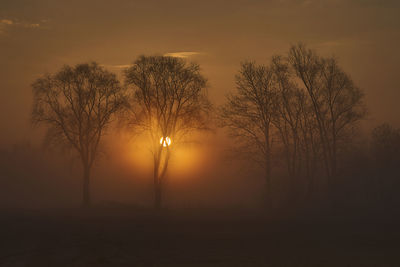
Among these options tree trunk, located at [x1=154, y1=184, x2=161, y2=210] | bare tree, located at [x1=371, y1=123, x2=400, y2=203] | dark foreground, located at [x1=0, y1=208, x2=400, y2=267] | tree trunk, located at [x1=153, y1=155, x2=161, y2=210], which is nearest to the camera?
dark foreground, located at [x1=0, y1=208, x2=400, y2=267]

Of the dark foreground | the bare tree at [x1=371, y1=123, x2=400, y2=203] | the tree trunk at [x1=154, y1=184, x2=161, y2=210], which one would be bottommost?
the dark foreground

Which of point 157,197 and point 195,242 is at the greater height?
point 157,197

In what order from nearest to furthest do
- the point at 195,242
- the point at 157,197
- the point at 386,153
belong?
the point at 195,242
the point at 157,197
the point at 386,153

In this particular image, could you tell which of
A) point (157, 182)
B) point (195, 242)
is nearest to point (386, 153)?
point (157, 182)

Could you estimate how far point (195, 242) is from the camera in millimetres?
18406

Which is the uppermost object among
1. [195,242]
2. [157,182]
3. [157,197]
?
[157,182]

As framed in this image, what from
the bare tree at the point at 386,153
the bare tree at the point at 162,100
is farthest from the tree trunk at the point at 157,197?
the bare tree at the point at 386,153

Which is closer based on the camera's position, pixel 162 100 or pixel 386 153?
pixel 162 100

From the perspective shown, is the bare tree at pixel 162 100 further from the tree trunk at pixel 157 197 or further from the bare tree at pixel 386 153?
the bare tree at pixel 386 153

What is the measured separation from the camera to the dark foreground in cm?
1526

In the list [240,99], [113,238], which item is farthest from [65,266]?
[240,99]

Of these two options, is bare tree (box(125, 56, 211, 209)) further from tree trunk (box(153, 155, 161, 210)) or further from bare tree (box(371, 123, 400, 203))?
bare tree (box(371, 123, 400, 203))

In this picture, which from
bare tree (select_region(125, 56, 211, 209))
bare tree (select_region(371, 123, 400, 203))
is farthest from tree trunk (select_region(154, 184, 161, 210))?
bare tree (select_region(371, 123, 400, 203))

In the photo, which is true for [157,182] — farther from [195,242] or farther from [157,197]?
[195,242]
